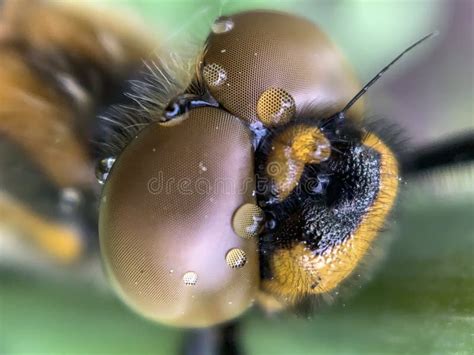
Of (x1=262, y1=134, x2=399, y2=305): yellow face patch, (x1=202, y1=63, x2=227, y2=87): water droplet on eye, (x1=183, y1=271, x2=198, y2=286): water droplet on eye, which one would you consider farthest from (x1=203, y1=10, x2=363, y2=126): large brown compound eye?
(x1=183, y1=271, x2=198, y2=286): water droplet on eye

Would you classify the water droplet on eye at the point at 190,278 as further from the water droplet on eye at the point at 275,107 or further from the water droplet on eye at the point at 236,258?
the water droplet on eye at the point at 275,107

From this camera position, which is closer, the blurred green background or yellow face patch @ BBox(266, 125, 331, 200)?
yellow face patch @ BBox(266, 125, 331, 200)

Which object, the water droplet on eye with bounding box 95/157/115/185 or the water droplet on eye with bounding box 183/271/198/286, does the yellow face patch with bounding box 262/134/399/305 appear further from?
the water droplet on eye with bounding box 95/157/115/185

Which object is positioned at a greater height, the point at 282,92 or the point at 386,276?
the point at 282,92

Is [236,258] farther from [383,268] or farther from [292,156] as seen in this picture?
[383,268]

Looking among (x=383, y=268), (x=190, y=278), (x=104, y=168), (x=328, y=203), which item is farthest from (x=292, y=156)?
(x=383, y=268)

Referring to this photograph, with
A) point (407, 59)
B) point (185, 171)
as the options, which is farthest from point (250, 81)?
point (407, 59)

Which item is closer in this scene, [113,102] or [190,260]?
[190,260]

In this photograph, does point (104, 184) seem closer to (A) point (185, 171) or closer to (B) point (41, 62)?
(A) point (185, 171)
